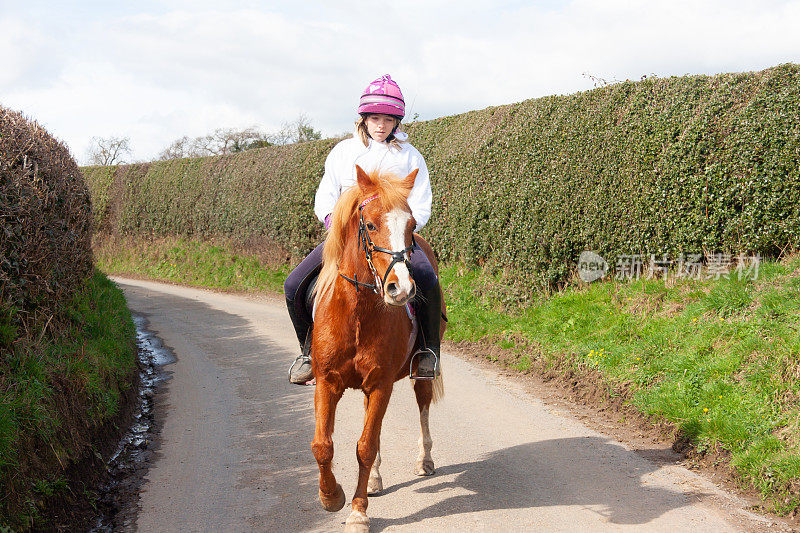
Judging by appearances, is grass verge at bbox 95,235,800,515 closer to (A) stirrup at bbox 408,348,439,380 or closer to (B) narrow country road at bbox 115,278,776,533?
(B) narrow country road at bbox 115,278,776,533

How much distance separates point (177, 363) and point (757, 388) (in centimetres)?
819

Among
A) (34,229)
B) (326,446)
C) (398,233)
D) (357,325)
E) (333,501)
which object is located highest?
(34,229)

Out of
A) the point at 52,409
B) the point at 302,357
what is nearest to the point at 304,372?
the point at 302,357

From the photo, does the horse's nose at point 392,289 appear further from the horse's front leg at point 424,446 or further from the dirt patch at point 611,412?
the dirt patch at point 611,412

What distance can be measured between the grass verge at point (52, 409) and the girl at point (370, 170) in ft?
6.25

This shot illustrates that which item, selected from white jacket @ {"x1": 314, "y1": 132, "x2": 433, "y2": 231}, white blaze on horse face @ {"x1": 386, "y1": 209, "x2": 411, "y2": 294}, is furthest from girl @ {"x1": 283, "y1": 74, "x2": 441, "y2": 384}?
white blaze on horse face @ {"x1": 386, "y1": 209, "x2": 411, "y2": 294}

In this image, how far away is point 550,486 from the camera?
17.3 ft

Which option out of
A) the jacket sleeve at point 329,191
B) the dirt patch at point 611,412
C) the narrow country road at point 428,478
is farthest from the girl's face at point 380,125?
the dirt patch at point 611,412

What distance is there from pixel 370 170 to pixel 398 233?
1169 mm

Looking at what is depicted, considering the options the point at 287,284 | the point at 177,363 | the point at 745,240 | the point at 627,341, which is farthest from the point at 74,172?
the point at 745,240

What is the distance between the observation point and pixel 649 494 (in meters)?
5.09

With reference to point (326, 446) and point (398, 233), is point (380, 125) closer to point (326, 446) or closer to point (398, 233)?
point (398, 233)

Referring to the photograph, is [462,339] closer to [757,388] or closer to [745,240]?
[745,240]

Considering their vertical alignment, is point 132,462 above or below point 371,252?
below
